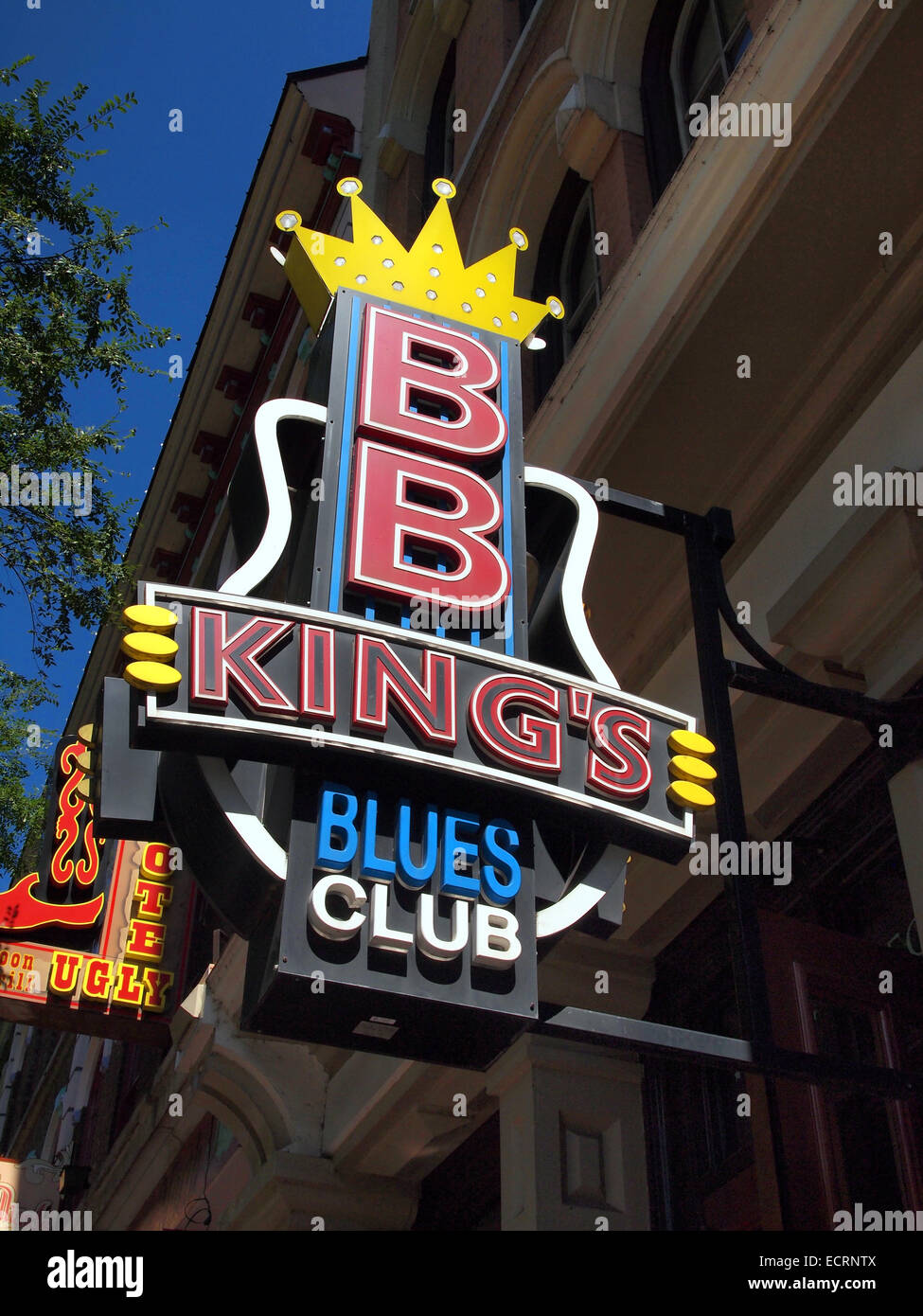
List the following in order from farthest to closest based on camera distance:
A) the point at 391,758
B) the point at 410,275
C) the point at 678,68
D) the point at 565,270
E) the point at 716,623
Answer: the point at 565,270
the point at 678,68
the point at 410,275
the point at 716,623
the point at 391,758

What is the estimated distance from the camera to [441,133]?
14828 millimetres

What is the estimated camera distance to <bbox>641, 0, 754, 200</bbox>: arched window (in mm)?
9055

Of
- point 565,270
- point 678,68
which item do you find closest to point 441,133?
point 565,270

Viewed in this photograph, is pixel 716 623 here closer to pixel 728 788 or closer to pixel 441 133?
pixel 728 788

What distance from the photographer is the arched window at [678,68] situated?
9055 millimetres

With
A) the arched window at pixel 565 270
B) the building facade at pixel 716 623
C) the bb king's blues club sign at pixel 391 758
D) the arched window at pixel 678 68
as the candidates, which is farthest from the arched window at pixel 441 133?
the bb king's blues club sign at pixel 391 758

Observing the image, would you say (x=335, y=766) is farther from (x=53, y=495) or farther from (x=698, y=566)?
(x=53, y=495)

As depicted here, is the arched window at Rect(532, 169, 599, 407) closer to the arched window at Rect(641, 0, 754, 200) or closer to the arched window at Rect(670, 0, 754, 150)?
the arched window at Rect(641, 0, 754, 200)

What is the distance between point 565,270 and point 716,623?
6190mm

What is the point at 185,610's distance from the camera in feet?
15.4

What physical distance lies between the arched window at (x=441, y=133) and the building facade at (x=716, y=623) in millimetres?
3004

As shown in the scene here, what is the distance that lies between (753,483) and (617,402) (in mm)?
900

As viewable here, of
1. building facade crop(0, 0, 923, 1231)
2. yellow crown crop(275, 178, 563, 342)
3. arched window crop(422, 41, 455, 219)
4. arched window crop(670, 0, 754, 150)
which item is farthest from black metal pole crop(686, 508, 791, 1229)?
arched window crop(422, 41, 455, 219)
